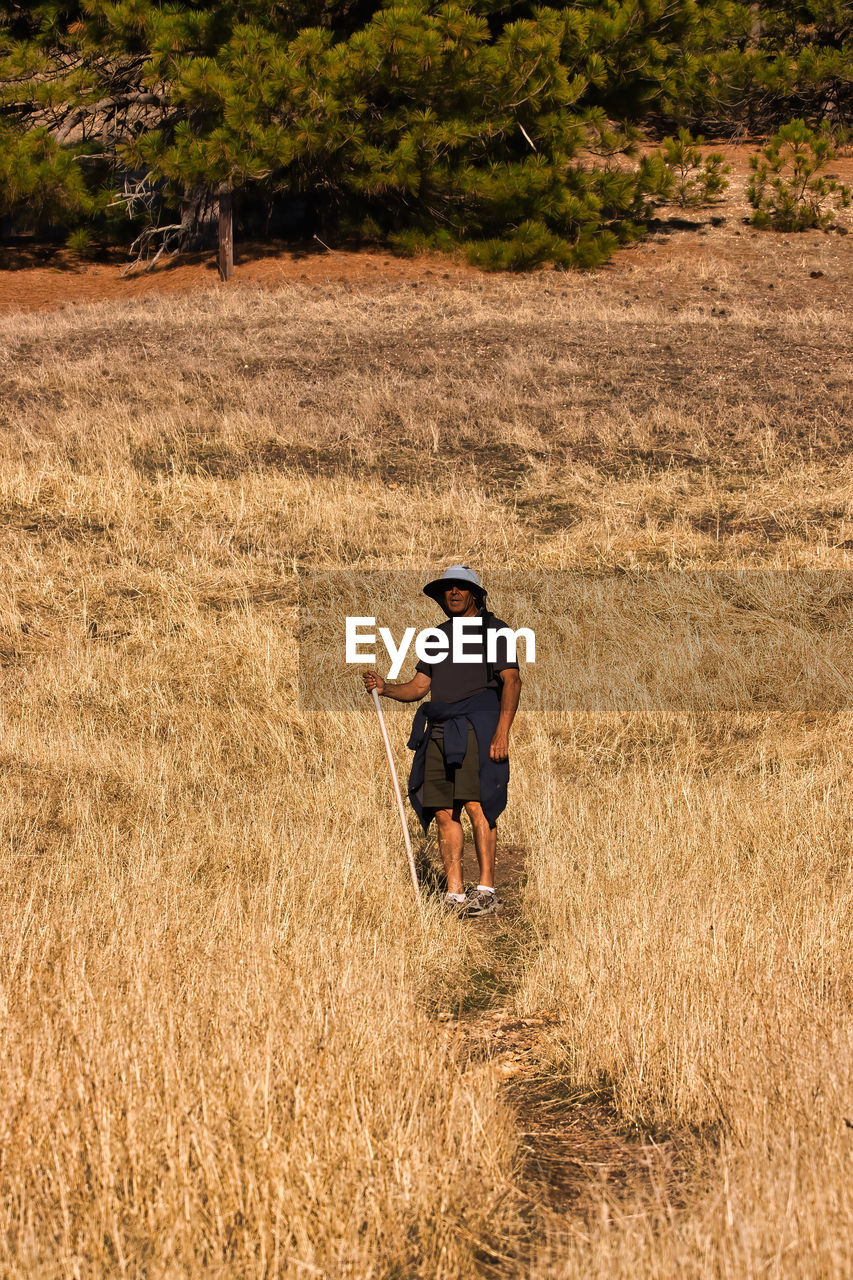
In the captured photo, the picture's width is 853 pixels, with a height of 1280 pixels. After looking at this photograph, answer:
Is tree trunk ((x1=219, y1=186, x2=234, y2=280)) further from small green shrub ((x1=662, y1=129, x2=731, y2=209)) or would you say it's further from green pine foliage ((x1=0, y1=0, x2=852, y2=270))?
small green shrub ((x1=662, y1=129, x2=731, y2=209))

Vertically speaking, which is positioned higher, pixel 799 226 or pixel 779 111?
pixel 779 111

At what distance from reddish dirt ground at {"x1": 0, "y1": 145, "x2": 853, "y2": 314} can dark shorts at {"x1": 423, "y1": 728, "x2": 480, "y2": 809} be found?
56.3ft

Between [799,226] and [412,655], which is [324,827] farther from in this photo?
[799,226]

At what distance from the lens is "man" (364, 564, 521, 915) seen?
5.36 metres

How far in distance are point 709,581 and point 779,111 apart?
2744cm

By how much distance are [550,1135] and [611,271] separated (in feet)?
72.8

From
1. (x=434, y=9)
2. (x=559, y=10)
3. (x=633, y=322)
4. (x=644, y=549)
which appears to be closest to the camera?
(x=644, y=549)

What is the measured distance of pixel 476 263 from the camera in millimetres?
23750

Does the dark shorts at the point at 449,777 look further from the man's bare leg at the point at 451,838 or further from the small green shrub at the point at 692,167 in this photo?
the small green shrub at the point at 692,167

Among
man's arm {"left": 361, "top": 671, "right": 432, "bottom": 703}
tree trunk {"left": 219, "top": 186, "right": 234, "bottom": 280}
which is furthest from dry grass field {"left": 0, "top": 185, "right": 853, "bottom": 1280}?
tree trunk {"left": 219, "top": 186, "right": 234, "bottom": 280}

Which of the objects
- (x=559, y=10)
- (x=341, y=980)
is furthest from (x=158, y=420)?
(x=559, y=10)

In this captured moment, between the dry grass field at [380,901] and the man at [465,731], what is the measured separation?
0.32 metres

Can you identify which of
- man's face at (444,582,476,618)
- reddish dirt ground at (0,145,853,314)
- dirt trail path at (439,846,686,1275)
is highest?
reddish dirt ground at (0,145,853,314)

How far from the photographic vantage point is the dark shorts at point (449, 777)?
5.39m
